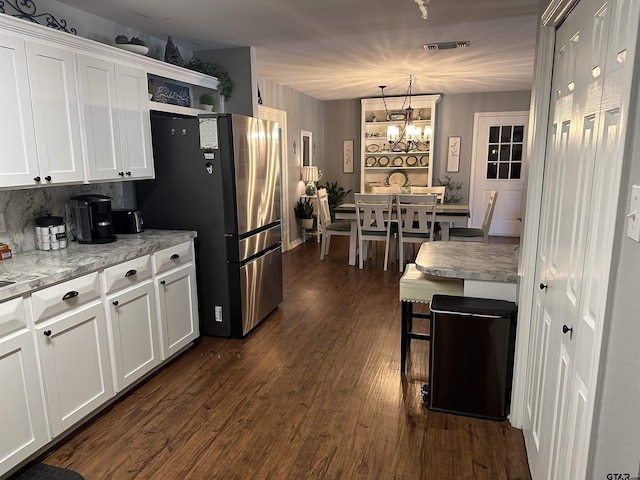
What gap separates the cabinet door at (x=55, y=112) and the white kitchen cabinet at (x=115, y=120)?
0.09 meters

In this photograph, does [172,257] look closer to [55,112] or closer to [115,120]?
[115,120]

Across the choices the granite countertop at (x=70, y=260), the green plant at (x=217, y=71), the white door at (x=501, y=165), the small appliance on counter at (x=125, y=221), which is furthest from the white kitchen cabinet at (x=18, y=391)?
the white door at (x=501, y=165)

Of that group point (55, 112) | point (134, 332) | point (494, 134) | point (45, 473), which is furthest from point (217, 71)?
point (494, 134)

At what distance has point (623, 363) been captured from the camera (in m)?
0.95

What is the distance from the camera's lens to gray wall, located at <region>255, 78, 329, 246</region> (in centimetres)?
591

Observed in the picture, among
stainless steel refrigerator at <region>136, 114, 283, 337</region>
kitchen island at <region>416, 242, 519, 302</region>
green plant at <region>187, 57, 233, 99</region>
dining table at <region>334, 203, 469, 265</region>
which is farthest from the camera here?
Result: dining table at <region>334, 203, 469, 265</region>

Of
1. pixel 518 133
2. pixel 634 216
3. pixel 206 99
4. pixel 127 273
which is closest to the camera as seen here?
pixel 634 216

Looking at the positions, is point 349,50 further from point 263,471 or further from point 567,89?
point 263,471

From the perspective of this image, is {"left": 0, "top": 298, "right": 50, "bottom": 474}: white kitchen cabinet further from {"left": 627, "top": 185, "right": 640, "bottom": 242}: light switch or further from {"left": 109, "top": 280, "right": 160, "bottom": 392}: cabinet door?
{"left": 627, "top": 185, "right": 640, "bottom": 242}: light switch

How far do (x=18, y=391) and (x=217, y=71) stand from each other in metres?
2.99

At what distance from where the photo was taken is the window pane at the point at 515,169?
7.34 metres

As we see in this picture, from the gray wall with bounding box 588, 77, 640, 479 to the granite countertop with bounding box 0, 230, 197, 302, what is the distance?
216 cm

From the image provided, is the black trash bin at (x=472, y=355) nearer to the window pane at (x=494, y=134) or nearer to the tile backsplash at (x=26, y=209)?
the tile backsplash at (x=26, y=209)

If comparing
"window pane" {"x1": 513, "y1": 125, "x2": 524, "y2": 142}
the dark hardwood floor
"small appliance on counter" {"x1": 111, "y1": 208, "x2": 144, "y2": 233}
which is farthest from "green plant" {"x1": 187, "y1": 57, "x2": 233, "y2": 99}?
"window pane" {"x1": 513, "y1": 125, "x2": 524, "y2": 142}
